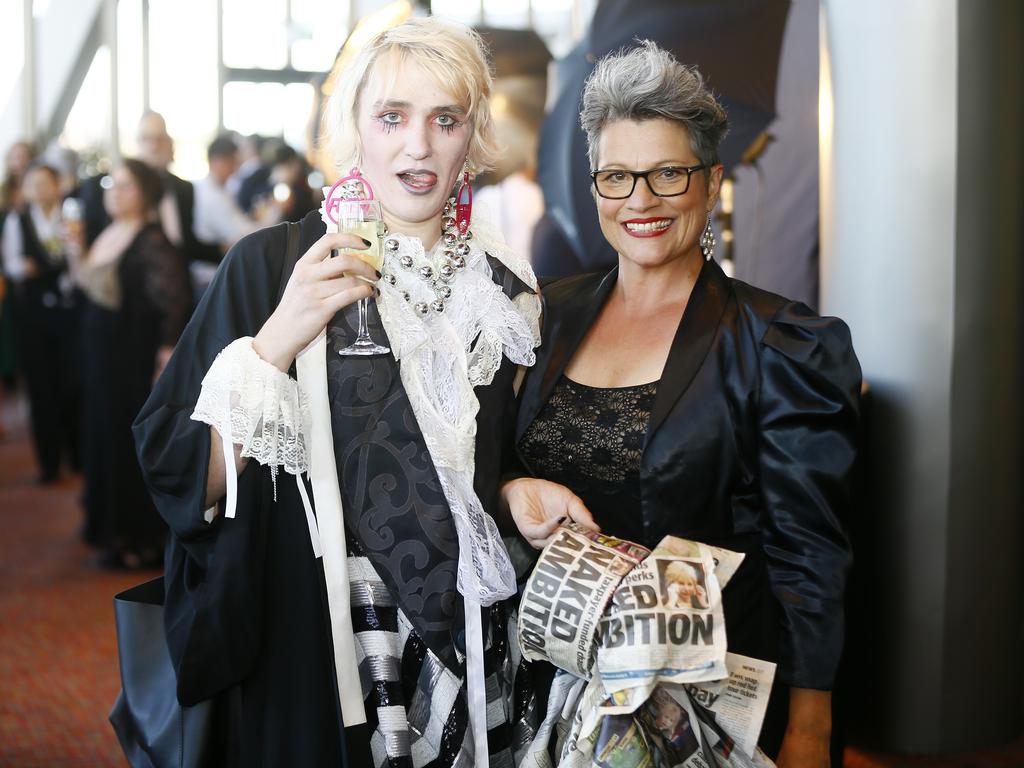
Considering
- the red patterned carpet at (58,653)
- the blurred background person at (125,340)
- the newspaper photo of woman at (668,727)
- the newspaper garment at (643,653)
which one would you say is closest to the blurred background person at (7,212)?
the red patterned carpet at (58,653)

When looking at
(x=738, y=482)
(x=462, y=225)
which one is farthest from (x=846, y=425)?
(x=462, y=225)

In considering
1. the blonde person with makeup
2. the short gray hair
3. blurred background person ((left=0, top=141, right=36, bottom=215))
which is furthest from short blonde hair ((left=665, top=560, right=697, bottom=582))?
blurred background person ((left=0, top=141, right=36, bottom=215))

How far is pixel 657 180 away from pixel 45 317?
613 centimetres

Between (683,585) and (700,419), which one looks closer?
(683,585)

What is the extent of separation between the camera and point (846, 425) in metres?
1.75

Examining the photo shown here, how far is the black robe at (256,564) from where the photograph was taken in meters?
1.63

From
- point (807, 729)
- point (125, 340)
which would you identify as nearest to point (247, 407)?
point (807, 729)

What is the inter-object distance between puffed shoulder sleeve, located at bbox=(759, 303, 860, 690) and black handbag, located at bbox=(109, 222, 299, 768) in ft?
2.70

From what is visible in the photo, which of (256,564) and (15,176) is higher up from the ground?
(15,176)

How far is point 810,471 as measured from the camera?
68.4 inches

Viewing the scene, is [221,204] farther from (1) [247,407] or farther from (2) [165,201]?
(1) [247,407]

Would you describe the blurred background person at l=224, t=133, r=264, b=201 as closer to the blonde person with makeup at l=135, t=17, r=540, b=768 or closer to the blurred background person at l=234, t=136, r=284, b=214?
the blurred background person at l=234, t=136, r=284, b=214

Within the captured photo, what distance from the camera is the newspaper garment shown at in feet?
5.17

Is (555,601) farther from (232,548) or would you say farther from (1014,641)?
(1014,641)
